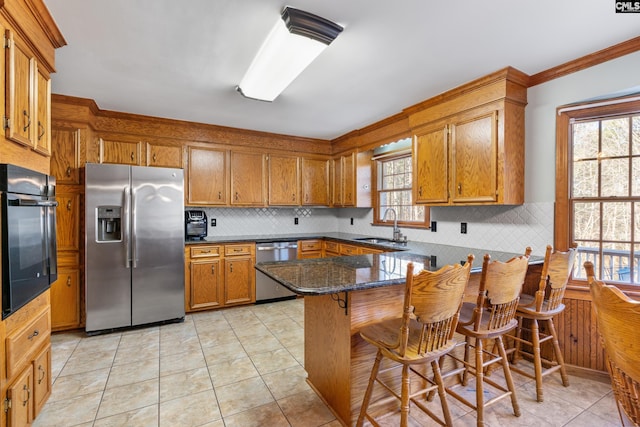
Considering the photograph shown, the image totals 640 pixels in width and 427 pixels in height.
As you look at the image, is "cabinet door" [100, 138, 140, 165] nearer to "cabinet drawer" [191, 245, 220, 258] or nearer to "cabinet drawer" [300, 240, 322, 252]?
"cabinet drawer" [191, 245, 220, 258]

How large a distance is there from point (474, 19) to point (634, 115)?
1.45 meters

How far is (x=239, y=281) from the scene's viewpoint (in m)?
A: 4.03

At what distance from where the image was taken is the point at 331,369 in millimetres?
1949

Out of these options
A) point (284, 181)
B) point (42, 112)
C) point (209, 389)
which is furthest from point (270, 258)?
point (42, 112)

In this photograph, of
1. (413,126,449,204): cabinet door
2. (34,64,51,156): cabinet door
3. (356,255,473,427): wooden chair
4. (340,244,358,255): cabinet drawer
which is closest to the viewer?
(356,255,473,427): wooden chair

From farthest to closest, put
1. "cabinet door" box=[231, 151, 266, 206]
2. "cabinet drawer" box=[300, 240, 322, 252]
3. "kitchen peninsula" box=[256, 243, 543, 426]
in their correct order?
"cabinet drawer" box=[300, 240, 322, 252]
"cabinet door" box=[231, 151, 266, 206]
"kitchen peninsula" box=[256, 243, 543, 426]

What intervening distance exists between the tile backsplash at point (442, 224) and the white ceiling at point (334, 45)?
3.94 ft

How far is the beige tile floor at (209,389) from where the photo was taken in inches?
73.4

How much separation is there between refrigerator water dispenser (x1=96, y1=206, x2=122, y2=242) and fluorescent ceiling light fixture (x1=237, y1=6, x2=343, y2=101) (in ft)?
6.08

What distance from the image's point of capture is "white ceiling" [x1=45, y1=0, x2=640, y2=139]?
171 cm

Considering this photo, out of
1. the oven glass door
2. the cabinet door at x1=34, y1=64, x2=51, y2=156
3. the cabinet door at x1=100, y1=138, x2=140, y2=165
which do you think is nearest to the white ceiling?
the cabinet door at x1=34, y1=64, x2=51, y2=156

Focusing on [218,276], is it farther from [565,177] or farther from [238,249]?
[565,177]

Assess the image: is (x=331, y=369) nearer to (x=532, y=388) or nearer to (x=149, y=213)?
(x=532, y=388)

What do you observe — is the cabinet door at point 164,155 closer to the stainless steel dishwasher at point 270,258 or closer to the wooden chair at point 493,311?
the stainless steel dishwasher at point 270,258
